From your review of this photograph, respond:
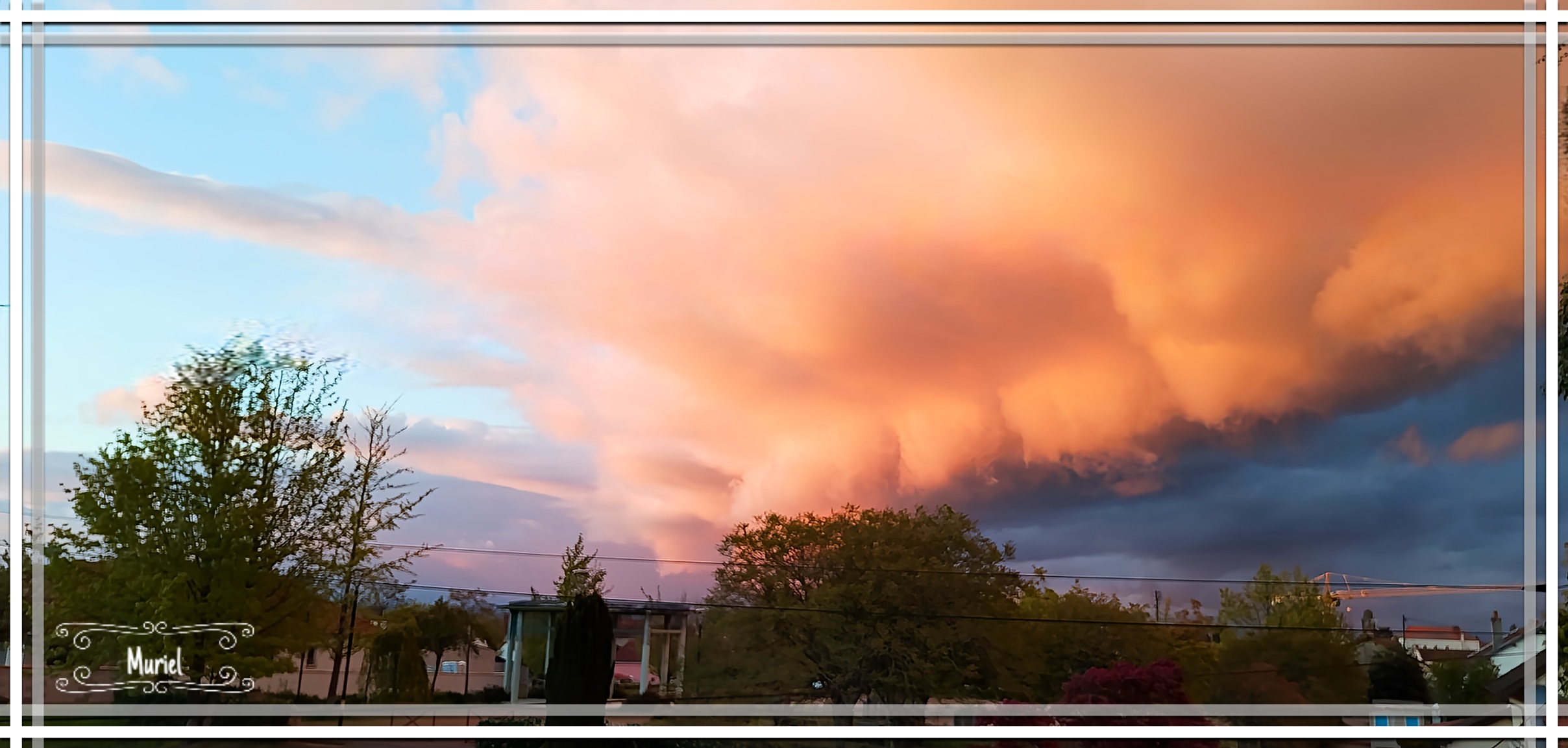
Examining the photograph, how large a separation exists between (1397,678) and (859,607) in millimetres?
1728

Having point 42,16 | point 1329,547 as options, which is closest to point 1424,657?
point 1329,547

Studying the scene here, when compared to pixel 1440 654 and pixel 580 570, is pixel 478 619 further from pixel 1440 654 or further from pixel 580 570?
pixel 1440 654

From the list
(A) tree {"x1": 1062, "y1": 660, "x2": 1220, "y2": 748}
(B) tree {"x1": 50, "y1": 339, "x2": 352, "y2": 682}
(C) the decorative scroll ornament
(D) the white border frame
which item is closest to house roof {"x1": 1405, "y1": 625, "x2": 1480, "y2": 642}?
(D) the white border frame

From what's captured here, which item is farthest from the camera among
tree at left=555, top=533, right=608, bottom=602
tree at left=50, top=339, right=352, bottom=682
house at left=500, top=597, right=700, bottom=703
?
tree at left=555, top=533, right=608, bottom=602

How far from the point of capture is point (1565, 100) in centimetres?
340

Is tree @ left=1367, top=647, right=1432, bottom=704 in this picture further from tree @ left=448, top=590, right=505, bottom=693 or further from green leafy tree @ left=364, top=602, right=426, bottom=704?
green leafy tree @ left=364, top=602, right=426, bottom=704

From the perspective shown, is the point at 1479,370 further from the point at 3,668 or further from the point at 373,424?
the point at 3,668

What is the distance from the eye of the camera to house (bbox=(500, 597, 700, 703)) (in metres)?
3.64

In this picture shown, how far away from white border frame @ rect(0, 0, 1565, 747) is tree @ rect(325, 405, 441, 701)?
510mm

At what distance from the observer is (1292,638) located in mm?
3520

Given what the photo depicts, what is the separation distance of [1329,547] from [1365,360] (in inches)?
25.4

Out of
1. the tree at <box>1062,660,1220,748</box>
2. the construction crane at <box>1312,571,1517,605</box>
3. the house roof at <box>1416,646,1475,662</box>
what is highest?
the construction crane at <box>1312,571,1517,605</box>

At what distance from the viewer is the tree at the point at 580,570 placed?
12.4 ft

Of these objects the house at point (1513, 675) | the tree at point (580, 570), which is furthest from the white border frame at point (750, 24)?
the tree at point (580, 570)
